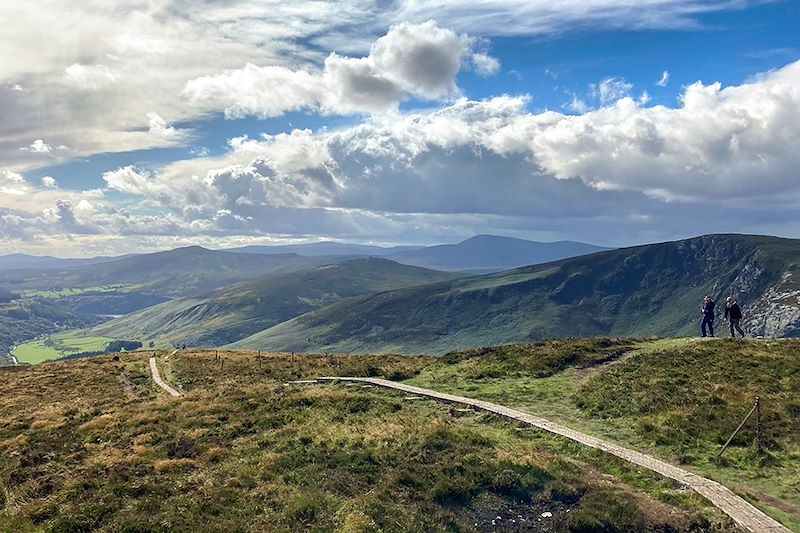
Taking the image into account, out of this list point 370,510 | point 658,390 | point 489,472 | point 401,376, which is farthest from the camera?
point 401,376

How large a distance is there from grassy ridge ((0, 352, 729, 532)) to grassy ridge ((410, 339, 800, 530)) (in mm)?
4049

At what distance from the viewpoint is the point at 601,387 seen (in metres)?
36.3

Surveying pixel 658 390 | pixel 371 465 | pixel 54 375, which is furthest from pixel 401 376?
pixel 54 375

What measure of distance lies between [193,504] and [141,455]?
7.69 metres

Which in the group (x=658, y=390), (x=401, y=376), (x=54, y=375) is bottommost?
(x=54, y=375)

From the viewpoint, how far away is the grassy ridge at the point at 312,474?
18422 millimetres

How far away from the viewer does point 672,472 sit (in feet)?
73.1

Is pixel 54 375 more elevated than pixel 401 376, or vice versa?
pixel 401 376

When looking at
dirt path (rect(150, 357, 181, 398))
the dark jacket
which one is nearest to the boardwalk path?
dirt path (rect(150, 357, 181, 398))

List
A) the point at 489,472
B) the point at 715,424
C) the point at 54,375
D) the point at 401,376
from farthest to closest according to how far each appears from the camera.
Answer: the point at 54,375
the point at 401,376
the point at 715,424
the point at 489,472

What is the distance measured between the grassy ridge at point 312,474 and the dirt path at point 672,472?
0.70 m

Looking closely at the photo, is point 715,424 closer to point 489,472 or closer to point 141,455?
point 489,472

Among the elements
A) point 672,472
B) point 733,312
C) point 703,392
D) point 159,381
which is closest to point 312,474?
point 672,472

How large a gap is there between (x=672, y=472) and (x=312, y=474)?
15.4 m
